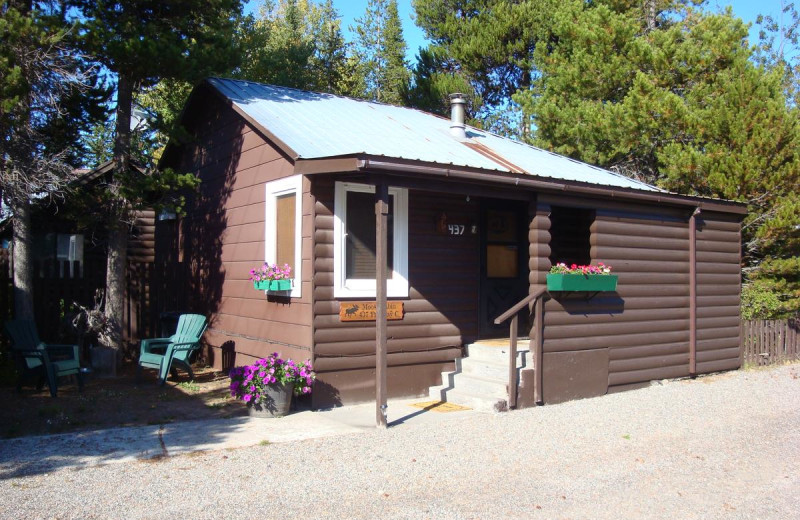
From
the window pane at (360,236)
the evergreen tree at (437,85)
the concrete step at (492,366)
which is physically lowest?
the concrete step at (492,366)

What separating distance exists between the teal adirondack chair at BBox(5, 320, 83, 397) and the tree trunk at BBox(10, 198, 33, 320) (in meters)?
1.11

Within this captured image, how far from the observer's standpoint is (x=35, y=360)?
855 centimetres

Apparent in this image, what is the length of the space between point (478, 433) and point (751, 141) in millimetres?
9775

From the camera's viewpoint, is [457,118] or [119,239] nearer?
[119,239]

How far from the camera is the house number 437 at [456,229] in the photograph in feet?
30.8

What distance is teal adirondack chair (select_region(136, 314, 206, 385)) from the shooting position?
9.12 metres

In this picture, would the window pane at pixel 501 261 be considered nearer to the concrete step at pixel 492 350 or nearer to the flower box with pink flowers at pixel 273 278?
the concrete step at pixel 492 350

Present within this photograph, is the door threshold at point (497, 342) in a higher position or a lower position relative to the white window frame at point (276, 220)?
lower

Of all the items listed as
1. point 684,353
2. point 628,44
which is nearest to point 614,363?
point 684,353

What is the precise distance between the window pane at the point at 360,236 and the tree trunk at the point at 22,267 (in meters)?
4.74

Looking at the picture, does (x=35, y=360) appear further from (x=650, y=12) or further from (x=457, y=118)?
(x=650, y=12)

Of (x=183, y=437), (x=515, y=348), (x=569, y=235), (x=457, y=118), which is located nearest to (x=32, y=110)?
(x=183, y=437)

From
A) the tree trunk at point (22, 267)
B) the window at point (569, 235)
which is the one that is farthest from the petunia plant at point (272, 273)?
the window at point (569, 235)

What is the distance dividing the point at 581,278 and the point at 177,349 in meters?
5.42
